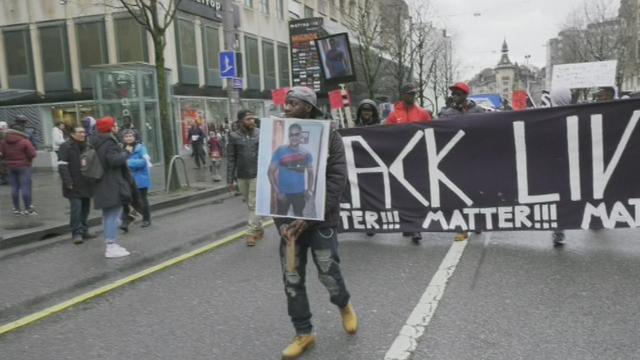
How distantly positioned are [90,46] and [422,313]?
23.4 m

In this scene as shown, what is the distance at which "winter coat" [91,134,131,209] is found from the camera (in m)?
7.12

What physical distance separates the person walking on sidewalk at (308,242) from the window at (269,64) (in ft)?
96.4

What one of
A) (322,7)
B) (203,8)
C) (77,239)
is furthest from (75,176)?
(322,7)

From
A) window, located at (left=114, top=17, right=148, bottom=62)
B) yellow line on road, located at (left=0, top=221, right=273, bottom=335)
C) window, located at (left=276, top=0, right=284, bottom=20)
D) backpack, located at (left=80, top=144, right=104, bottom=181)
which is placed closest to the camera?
yellow line on road, located at (left=0, top=221, right=273, bottom=335)

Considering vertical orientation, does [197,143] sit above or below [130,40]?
below

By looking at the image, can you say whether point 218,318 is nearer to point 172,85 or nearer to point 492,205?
point 492,205

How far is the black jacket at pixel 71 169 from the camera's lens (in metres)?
8.10

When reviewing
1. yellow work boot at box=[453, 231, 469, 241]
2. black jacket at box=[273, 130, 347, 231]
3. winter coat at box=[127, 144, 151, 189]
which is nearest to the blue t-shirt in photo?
black jacket at box=[273, 130, 347, 231]

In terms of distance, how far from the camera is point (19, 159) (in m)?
10.3

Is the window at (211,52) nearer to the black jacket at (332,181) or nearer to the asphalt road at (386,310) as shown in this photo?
the asphalt road at (386,310)

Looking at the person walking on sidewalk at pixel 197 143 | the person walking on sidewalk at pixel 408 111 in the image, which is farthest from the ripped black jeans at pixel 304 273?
the person walking on sidewalk at pixel 197 143

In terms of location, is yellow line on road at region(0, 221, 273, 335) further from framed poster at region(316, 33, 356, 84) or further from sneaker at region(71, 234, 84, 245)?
framed poster at region(316, 33, 356, 84)

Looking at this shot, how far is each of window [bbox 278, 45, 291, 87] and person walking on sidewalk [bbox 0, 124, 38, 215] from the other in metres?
24.9

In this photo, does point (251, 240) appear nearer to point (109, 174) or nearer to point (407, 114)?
point (109, 174)
